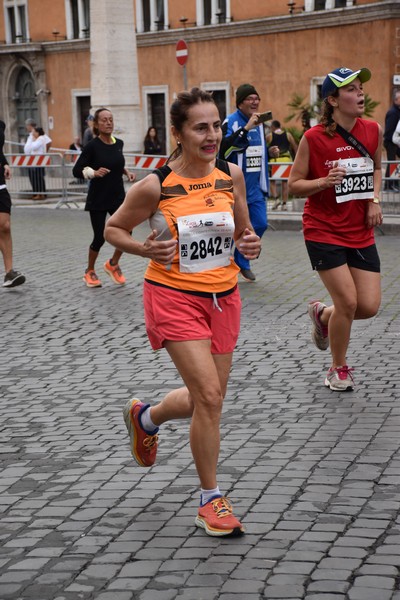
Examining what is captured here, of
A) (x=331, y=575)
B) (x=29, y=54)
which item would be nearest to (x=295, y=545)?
(x=331, y=575)

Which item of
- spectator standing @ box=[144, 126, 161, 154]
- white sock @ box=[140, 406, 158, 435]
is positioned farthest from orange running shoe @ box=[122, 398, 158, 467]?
spectator standing @ box=[144, 126, 161, 154]

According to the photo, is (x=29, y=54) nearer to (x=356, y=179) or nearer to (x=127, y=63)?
(x=127, y=63)

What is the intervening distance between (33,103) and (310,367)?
1514 inches

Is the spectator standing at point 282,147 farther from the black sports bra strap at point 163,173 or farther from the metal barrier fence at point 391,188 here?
the black sports bra strap at point 163,173

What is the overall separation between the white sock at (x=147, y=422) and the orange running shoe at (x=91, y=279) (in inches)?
280

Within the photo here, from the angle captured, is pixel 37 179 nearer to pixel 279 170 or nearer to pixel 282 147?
pixel 282 147

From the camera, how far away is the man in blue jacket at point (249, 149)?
11875mm

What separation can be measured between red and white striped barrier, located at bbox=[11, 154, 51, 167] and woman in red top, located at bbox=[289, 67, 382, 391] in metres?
18.3

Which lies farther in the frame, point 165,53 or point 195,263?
point 165,53

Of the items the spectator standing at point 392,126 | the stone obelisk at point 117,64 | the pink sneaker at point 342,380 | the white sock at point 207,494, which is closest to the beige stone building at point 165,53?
the stone obelisk at point 117,64

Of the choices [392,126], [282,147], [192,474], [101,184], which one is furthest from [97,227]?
[282,147]

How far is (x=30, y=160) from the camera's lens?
85.3 feet

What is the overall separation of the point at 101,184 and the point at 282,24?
22.9 metres

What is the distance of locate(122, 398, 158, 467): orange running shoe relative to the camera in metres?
5.57
